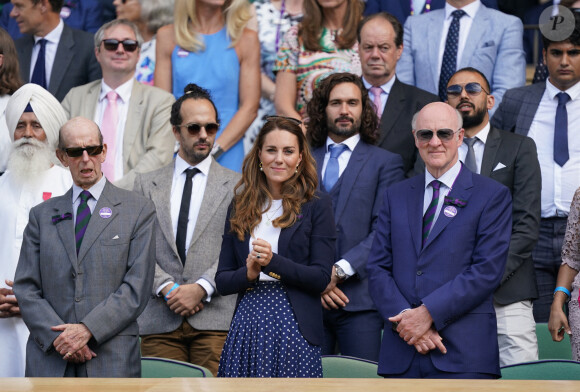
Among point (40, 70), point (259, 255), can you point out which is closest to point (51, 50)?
point (40, 70)

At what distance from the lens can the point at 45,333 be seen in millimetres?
4598

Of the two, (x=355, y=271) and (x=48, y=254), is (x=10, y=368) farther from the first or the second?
(x=355, y=271)

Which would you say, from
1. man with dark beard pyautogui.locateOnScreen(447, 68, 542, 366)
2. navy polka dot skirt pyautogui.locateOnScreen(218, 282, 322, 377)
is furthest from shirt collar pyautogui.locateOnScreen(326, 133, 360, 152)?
navy polka dot skirt pyautogui.locateOnScreen(218, 282, 322, 377)

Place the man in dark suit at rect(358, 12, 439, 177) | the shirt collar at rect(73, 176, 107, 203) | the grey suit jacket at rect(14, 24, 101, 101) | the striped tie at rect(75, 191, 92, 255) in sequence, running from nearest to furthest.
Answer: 1. the striped tie at rect(75, 191, 92, 255)
2. the shirt collar at rect(73, 176, 107, 203)
3. the man in dark suit at rect(358, 12, 439, 177)
4. the grey suit jacket at rect(14, 24, 101, 101)

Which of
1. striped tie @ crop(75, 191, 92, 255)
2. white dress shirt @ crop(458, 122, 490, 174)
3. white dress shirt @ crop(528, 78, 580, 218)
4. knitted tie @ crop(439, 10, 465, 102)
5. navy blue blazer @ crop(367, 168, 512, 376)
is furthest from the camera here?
knitted tie @ crop(439, 10, 465, 102)

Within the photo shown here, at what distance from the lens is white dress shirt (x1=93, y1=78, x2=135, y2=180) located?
6466 mm

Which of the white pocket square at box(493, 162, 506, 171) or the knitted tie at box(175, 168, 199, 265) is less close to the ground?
the white pocket square at box(493, 162, 506, 171)

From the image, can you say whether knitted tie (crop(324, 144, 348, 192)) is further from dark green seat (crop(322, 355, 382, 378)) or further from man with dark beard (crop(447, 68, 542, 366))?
dark green seat (crop(322, 355, 382, 378))

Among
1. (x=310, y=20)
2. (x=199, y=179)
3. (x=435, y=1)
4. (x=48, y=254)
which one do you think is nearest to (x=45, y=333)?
(x=48, y=254)

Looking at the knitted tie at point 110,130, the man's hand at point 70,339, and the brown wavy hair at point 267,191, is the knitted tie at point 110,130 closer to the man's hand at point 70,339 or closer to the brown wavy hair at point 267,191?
the brown wavy hair at point 267,191

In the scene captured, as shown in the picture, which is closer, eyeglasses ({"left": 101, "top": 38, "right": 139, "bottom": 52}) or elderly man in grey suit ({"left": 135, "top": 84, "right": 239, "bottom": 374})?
elderly man in grey suit ({"left": 135, "top": 84, "right": 239, "bottom": 374})

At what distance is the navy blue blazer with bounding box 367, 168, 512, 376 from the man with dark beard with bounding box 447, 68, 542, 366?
2.74 feet

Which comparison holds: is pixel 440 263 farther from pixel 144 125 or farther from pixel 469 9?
pixel 469 9

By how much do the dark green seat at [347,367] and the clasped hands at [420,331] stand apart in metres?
0.38
